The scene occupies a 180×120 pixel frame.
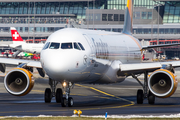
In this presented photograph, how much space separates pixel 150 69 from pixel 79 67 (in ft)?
17.7

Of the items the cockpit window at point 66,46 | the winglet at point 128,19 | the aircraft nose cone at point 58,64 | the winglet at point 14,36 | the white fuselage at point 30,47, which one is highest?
the winglet at point 128,19

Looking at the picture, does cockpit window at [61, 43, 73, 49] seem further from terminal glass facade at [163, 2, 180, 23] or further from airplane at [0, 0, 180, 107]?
terminal glass facade at [163, 2, 180, 23]

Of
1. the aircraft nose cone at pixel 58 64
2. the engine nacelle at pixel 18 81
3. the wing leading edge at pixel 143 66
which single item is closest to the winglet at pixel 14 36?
the wing leading edge at pixel 143 66

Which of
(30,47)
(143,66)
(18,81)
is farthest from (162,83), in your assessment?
(30,47)

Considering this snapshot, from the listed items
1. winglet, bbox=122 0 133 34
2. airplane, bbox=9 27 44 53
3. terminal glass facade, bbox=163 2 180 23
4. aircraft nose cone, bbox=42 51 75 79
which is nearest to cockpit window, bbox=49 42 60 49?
aircraft nose cone, bbox=42 51 75 79

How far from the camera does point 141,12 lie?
16200 cm

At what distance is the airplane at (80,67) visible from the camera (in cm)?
1944

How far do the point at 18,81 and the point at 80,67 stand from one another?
404cm

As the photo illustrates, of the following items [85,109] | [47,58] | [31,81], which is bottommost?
[85,109]

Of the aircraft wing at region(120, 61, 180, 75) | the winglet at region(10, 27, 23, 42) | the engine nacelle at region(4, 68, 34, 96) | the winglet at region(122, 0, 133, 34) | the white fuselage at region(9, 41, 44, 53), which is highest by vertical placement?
the winglet at region(122, 0, 133, 34)

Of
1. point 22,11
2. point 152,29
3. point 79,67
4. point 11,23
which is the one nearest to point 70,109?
point 79,67

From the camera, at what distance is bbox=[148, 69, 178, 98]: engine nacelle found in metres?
20.9

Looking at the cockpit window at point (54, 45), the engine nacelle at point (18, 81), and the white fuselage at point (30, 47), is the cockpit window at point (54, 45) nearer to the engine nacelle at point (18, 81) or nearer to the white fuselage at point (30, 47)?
the engine nacelle at point (18, 81)

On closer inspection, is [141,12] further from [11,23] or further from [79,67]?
[79,67]
